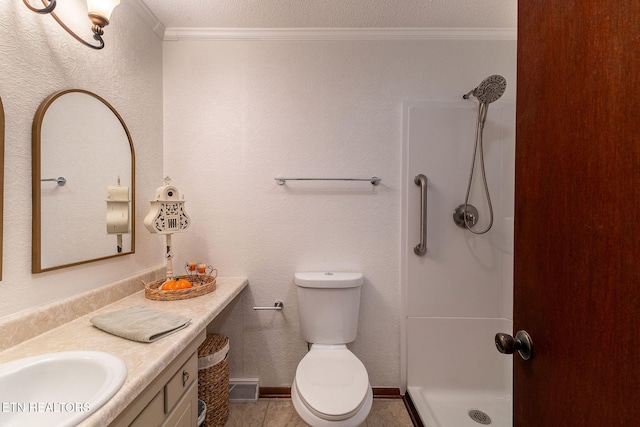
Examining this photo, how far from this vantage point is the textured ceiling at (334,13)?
134 centimetres

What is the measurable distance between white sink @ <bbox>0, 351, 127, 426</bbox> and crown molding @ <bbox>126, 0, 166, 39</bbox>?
1.61m

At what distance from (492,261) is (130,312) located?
1.88 metres

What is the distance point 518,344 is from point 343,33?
5.63ft

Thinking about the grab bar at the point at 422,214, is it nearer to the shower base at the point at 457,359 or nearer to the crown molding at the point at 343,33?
the shower base at the point at 457,359

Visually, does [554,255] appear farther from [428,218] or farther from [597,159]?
[428,218]

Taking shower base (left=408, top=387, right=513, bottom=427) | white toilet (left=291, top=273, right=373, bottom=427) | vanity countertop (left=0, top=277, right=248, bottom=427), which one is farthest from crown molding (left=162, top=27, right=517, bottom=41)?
shower base (left=408, top=387, right=513, bottom=427)

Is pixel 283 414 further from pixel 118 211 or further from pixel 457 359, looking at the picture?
pixel 118 211

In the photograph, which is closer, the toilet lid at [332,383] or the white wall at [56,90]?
the white wall at [56,90]

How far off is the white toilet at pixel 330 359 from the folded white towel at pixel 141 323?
23.5 inches

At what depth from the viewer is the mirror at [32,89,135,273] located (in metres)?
0.89

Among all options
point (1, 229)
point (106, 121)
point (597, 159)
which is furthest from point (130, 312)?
point (597, 159)

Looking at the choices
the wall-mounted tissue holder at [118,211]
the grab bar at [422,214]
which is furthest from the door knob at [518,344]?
the wall-mounted tissue holder at [118,211]

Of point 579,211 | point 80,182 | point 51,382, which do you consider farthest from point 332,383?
point 80,182

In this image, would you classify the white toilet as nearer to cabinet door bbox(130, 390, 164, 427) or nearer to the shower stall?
the shower stall
